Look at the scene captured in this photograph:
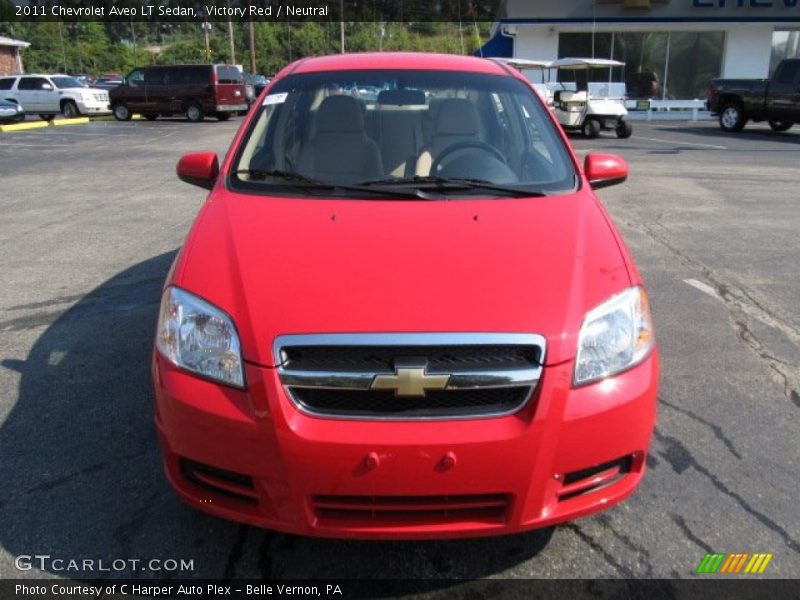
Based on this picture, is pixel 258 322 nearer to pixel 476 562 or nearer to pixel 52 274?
pixel 476 562

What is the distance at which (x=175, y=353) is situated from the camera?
235 cm

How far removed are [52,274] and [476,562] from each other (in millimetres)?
4948

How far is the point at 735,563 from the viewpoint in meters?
2.51

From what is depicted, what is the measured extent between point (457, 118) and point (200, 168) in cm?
139

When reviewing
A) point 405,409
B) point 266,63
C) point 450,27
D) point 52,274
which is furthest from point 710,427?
point 266,63

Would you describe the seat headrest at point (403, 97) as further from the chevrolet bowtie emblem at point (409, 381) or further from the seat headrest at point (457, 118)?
the chevrolet bowtie emblem at point (409, 381)

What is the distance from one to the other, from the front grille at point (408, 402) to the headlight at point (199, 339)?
26cm

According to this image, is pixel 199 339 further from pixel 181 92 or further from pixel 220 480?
pixel 181 92

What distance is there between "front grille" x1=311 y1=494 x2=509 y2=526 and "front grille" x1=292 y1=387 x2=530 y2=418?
26cm

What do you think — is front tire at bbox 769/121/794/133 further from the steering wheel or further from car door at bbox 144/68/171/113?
car door at bbox 144/68/171/113

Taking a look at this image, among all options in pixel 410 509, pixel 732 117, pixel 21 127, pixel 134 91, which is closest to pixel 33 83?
pixel 134 91

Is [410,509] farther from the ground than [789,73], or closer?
closer

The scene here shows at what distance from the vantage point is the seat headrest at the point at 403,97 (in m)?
3.70

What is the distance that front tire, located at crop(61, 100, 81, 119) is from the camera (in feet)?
89.1
